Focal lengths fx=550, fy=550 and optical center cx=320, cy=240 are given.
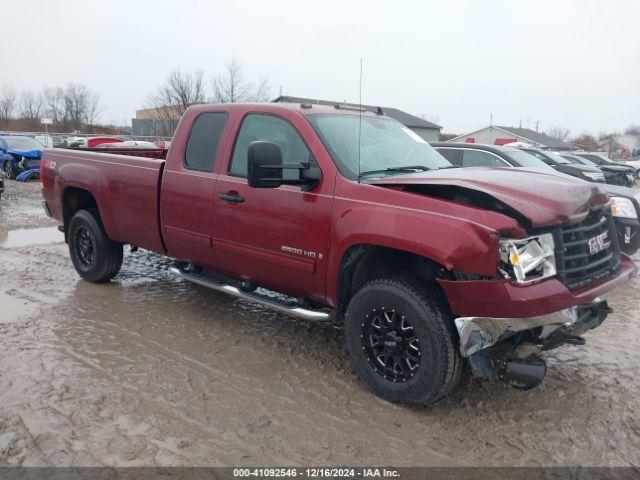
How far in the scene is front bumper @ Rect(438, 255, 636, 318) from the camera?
3.10 m

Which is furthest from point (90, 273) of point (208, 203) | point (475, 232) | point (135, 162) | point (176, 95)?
point (176, 95)

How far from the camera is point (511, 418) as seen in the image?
140 inches

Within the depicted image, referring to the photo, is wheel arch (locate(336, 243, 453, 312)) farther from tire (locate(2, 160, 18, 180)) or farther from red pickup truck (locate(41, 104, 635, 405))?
tire (locate(2, 160, 18, 180))

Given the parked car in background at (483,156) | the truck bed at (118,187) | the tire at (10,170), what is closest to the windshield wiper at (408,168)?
the truck bed at (118,187)

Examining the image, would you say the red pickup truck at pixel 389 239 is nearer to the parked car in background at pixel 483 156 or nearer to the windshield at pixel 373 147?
the windshield at pixel 373 147

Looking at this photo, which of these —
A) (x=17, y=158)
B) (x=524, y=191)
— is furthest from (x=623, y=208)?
(x=17, y=158)

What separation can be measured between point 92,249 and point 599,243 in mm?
5138

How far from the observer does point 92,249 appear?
6238mm

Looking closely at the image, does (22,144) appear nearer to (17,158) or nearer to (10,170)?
(17,158)

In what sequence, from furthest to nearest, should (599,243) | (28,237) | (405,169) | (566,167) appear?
1. (566,167)
2. (28,237)
3. (405,169)
4. (599,243)

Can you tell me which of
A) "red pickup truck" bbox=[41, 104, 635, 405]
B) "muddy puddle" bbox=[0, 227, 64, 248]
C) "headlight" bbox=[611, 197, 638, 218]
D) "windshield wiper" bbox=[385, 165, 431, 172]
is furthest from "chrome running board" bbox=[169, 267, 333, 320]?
"muddy puddle" bbox=[0, 227, 64, 248]

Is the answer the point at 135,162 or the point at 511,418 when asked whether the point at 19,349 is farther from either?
the point at 511,418

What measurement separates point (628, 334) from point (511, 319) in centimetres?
268

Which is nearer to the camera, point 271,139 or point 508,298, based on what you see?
point 508,298
